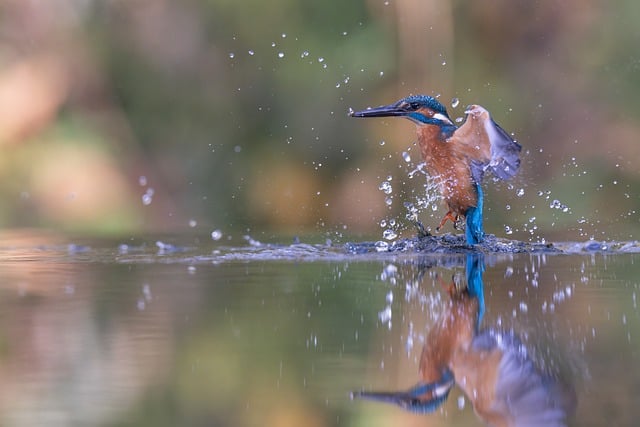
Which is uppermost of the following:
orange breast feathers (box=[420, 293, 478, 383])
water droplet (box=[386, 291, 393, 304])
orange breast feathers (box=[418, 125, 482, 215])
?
orange breast feathers (box=[418, 125, 482, 215])

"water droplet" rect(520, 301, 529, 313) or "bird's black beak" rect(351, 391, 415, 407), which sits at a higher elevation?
"water droplet" rect(520, 301, 529, 313)

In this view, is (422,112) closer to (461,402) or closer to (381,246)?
(381,246)

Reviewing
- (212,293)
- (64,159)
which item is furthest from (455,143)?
(64,159)

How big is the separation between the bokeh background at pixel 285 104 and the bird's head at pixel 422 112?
2.29m

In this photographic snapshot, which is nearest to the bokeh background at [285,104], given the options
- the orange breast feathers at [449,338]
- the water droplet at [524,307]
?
the water droplet at [524,307]

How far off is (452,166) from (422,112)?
0.32 meters

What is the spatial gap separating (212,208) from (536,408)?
668 centimetres

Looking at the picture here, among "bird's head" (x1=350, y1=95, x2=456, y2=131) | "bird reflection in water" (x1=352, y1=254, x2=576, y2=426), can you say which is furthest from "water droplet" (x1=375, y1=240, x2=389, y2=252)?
"bird reflection in water" (x1=352, y1=254, x2=576, y2=426)

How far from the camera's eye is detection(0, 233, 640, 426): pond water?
226 cm

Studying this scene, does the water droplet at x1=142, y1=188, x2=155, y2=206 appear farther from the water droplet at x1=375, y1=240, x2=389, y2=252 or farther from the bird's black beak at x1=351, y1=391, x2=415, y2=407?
the bird's black beak at x1=351, y1=391, x2=415, y2=407

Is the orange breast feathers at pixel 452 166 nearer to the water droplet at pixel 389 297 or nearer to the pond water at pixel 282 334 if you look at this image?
the pond water at pixel 282 334

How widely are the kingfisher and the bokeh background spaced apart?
7.76 ft

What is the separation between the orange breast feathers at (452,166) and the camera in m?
5.79

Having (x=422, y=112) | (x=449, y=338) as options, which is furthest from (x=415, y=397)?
(x=422, y=112)
